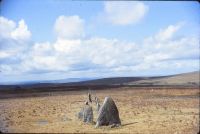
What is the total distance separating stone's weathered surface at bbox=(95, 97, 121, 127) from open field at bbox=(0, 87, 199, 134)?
253 mm

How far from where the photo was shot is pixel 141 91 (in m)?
15.5

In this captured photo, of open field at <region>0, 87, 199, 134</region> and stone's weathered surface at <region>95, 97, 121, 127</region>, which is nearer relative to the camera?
open field at <region>0, 87, 199, 134</region>

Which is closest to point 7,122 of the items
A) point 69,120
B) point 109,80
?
point 69,120

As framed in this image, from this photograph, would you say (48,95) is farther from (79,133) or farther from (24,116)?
(79,133)

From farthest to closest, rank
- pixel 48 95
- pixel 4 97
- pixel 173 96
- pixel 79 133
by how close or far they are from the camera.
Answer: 1. pixel 173 96
2. pixel 48 95
3. pixel 4 97
4. pixel 79 133

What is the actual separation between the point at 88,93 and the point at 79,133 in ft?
6.11

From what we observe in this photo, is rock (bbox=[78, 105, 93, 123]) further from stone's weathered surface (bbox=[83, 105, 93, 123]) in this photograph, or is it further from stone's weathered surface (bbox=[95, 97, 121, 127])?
stone's weathered surface (bbox=[95, 97, 121, 127])

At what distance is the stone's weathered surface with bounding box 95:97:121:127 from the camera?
11.2 m

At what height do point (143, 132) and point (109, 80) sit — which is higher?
point (109, 80)

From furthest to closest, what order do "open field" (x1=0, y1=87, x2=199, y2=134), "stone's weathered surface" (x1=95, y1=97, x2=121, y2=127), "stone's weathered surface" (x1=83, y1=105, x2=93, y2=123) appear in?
1. "stone's weathered surface" (x1=83, y1=105, x2=93, y2=123)
2. "stone's weathered surface" (x1=95, y1=97, x2=121, y2=127)
3. "open field" (x1=0, y1=87, x2=199, y2=134)

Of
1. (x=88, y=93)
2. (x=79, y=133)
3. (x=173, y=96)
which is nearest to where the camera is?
(x=79, y=133)

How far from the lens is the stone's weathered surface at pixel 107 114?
36.9 ft

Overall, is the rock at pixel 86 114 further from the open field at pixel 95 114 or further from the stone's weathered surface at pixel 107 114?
the stone's weathered surface at pixel 107 114

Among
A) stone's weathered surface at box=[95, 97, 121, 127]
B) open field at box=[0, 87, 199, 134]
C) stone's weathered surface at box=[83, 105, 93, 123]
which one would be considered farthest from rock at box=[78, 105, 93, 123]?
stone's weathered surface at box=[95, 97, 121, 127]
